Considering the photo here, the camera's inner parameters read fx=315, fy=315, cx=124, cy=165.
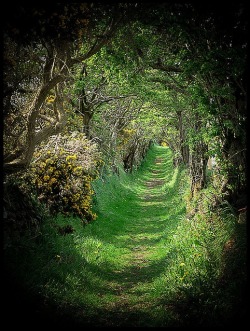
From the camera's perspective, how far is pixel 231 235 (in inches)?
304

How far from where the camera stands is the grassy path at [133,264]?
276 inches

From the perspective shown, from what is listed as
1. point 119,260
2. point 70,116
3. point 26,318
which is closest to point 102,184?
point 70,116

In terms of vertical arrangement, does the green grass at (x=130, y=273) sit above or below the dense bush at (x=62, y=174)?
below

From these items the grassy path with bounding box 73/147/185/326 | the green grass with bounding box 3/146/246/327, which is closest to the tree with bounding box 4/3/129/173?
the green grass with bounding box 3/146/246/327

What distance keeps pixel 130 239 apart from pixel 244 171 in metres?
6.36

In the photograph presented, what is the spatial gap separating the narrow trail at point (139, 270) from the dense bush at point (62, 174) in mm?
2575

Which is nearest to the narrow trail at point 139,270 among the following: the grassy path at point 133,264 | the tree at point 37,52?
the grassy path at point 133,264

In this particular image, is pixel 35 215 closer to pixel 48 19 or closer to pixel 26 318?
pixel 26 318

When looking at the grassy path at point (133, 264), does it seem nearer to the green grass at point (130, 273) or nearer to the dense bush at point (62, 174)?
the green grass at point (130, 273)

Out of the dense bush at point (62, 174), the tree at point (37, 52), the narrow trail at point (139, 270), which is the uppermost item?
the tree at point (37, 52)

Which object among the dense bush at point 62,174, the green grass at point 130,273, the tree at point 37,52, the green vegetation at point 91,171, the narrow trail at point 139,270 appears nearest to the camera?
the tree at point 37,52

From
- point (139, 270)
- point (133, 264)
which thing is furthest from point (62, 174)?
point (139, 270)

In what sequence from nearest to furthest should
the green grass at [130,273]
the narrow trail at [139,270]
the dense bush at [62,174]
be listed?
the green grass at [130,273], the narrow trail at [139,270], the dense bush at [62,174]

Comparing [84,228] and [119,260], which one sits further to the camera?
[84,228]
